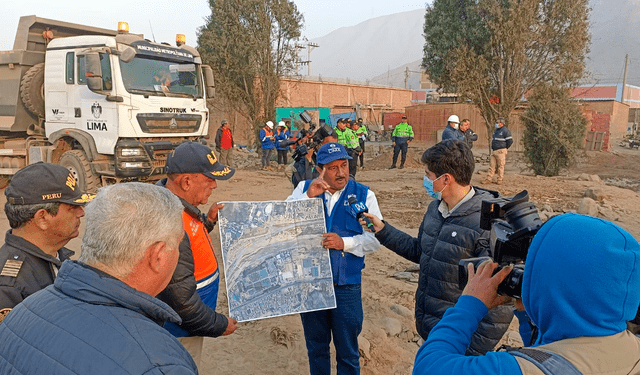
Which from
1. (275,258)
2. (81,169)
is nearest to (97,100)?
(81,169)

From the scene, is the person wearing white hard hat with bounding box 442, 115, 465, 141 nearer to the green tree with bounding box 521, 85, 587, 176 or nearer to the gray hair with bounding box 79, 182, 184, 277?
the green tree with bounding box 521, 85, 587, 176

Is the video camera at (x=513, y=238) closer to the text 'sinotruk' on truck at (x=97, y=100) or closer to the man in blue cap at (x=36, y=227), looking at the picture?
the man in blue cap at (x=36, y=227)

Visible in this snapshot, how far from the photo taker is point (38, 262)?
2.02 meters

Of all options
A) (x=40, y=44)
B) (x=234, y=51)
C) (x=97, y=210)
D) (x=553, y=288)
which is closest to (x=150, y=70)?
(x=40, y=44)

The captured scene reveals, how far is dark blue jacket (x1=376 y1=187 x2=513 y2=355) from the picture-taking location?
2.43 meters

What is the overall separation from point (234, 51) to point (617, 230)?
22.4 m

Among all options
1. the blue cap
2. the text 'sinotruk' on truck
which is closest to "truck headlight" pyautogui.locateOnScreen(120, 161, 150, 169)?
the text 'sinotruk' on truck

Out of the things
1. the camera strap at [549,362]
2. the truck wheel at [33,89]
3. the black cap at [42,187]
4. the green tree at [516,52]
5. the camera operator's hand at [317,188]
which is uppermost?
the green tree at [516,52]

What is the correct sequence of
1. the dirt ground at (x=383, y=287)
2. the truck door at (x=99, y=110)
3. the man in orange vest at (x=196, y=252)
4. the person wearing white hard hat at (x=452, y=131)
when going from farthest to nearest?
the person wearing white hard hat at (x=452, y=131)
the truck door at (x=99, y=110)
the dirt ground at (x=383, y=287)
the man in orange vest at (x=196, y=252)

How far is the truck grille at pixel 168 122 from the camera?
29.6 ft

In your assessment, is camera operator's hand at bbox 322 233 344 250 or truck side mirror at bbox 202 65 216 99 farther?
truck side mirror at bbox 202 65 216 99

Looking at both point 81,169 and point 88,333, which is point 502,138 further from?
point 88,333

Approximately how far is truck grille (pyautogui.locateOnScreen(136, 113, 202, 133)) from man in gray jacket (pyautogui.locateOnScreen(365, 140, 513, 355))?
7.67 m

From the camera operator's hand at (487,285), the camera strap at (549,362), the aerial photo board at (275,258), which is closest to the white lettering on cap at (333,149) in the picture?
the aerial photo board at (275,258)
